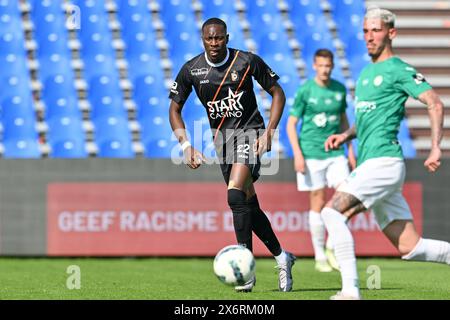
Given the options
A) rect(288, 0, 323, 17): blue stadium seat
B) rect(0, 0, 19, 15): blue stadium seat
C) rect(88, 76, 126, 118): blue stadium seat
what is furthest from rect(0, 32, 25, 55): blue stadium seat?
rect(288, 0, 323, 17): blue stadium seat

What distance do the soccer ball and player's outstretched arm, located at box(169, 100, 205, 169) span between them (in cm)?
91

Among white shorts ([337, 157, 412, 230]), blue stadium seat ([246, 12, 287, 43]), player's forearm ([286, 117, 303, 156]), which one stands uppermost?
blue stadium seat ([246, 12, 287, 43])

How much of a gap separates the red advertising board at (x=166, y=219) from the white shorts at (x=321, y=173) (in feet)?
6.95

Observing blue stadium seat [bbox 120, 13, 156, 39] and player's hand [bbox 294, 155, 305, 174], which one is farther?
blue stadium seat [bbox 120, 13, 156, 39]

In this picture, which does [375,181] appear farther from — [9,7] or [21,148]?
[9,7]

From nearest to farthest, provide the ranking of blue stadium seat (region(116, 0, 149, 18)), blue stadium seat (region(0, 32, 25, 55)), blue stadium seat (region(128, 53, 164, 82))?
blue stadium seat (region(128, 53, 164, 82)), blue stadium seat (region(0, 32, 25, 55)), blue stadium seat (region(116, 0, 149, 18))

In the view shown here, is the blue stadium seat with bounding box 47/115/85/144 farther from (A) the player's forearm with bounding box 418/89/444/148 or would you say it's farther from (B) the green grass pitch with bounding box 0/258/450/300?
(A) the player's forearm with bounding box 418/89/444/148

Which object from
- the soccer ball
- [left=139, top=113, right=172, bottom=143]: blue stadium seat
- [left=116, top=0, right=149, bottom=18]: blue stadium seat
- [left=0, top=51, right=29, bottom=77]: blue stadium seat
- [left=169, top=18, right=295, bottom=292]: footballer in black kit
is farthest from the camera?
[left=116, top=0, right=149, bottom=18]: blue stadium seat

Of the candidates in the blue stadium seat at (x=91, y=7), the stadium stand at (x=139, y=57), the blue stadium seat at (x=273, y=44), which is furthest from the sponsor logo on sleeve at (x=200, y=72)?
the blue stadium seat at (x=91, y=7)

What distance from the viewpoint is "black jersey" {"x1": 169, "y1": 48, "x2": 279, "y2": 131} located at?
799cm

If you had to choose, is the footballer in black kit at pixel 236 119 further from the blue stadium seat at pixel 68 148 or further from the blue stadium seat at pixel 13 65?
the blue stadium seat at pixel 13 65

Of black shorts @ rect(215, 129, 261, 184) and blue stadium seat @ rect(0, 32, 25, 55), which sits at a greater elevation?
blue stadium seat @ rect(0, 32, 25, 55)

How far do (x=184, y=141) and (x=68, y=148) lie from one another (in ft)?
23.4

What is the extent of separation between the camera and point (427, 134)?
16.4 metres
